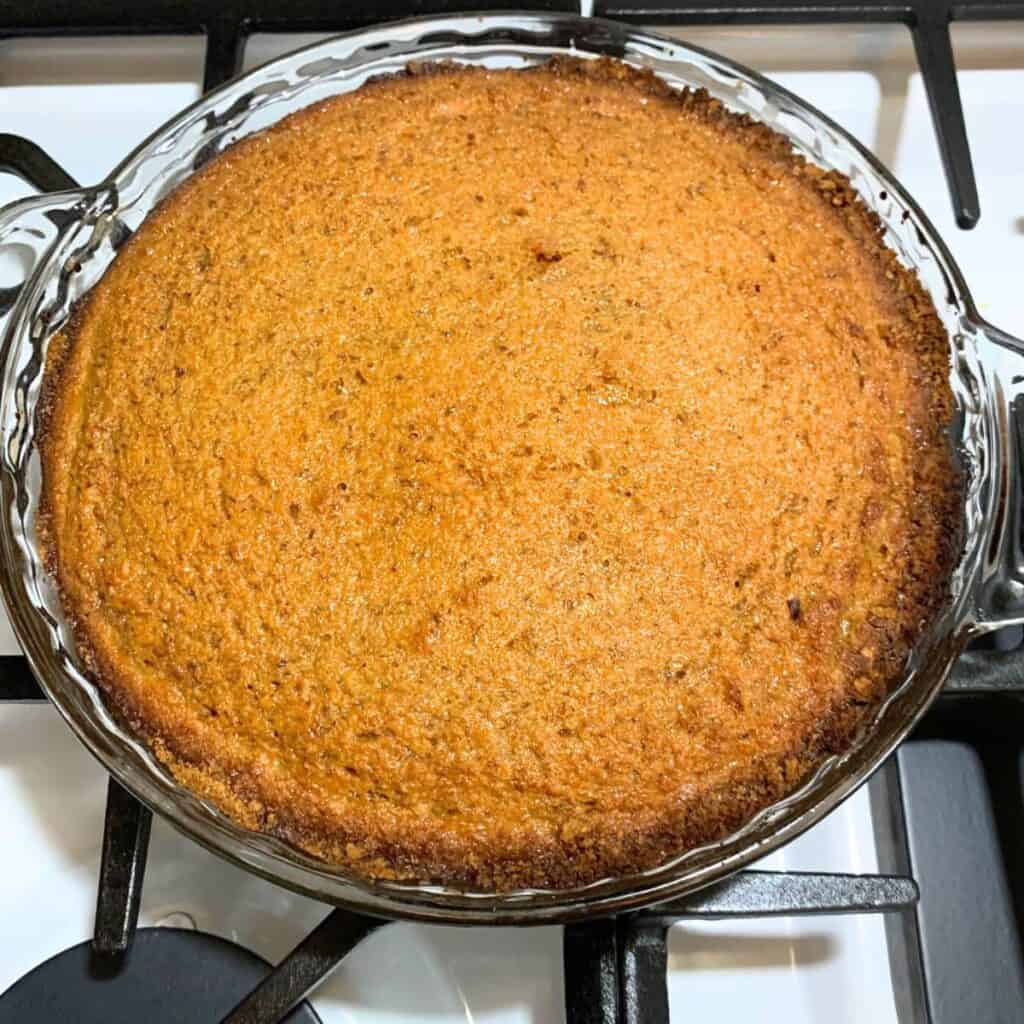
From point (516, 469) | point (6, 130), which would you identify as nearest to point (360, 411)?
point (516, 469)

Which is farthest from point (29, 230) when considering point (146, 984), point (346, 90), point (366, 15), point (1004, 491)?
point (1004, 491)

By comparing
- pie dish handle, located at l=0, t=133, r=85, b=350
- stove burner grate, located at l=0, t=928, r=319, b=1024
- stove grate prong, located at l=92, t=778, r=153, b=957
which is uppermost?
pie dish handle, located at l=0, t=133, r=85, b=350

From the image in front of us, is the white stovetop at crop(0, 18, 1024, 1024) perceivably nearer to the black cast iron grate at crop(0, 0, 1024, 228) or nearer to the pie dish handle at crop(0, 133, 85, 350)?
the pie dish handle at crop(0, 133, 85, 350)

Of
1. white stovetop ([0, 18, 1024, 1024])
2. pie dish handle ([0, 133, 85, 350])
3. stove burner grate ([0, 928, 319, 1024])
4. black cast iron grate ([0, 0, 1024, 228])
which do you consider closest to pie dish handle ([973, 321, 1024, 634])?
white stovetop ([0, 18, 1024, 1024])

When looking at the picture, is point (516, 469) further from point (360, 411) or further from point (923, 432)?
point (923, 432)

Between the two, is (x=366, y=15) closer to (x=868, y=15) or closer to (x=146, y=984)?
(x=868, y=15)
